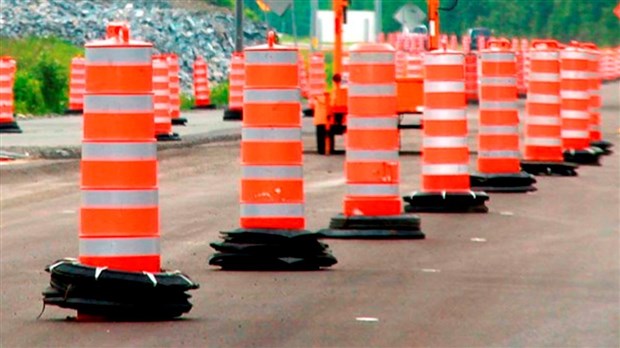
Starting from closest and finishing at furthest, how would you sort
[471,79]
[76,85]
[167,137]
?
[167,137] < [76,85] < [471,79]

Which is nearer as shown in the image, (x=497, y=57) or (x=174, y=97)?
(x=497, y=57)

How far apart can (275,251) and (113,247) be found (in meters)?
2.63

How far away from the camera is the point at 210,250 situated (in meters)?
14.3

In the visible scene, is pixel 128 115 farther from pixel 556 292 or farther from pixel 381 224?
pixel 381 224

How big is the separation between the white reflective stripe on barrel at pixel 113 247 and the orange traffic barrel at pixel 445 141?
7.03 meters

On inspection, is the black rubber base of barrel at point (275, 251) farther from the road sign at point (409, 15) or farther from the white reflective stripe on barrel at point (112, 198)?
the road sign at point (409, 15)

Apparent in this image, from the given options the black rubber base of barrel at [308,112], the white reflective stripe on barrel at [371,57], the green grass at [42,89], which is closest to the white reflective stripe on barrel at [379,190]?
the white reflective stripe on barrel at [371,57]

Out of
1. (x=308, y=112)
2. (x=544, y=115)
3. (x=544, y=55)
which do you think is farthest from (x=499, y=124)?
(x=308, y=112)

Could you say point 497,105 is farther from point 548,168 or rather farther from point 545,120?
point 548,168

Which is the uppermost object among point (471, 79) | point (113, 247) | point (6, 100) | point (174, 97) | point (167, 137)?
point (113, 247)

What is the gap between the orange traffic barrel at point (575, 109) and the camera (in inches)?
1003

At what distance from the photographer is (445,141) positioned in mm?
17438

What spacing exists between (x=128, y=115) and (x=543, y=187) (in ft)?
36.6

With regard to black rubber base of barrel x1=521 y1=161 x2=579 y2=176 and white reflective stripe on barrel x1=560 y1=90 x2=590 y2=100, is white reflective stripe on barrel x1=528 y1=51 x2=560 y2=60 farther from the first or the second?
white reflective stripe on barrel x1=560 y1=90 x2=590 y2=100
